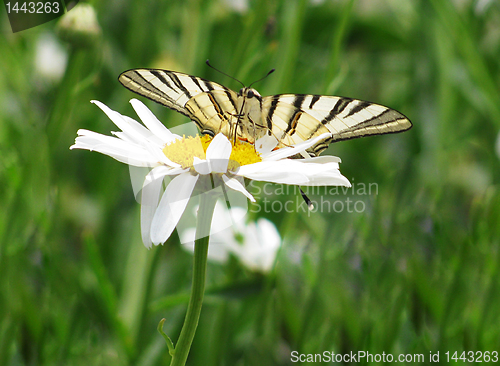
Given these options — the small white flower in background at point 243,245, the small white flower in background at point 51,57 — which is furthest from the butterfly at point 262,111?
the small white flower in background at point 51,57

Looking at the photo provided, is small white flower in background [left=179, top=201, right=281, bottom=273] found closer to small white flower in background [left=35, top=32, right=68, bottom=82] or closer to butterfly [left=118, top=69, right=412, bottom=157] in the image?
butterfly [left=118, top=69, right=412, bottom=157]

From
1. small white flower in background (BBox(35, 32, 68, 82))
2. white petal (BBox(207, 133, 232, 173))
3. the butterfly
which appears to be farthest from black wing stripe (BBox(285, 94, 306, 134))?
small white flower in background (BBox(35, 32, 68, 82))

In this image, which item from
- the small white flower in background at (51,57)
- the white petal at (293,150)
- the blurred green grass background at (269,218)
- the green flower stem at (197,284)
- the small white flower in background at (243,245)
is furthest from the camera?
the small white flower in background at (51,57)

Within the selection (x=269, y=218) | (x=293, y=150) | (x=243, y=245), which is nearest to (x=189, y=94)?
(x=293, y=150)

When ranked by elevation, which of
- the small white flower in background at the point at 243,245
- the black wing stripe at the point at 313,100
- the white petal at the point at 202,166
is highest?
the black wing stripe at the point at 313,100

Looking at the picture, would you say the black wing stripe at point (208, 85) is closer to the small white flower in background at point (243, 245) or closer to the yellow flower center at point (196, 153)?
the yellow flower center at point (196, 153)

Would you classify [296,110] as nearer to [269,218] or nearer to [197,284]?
[197,284]
